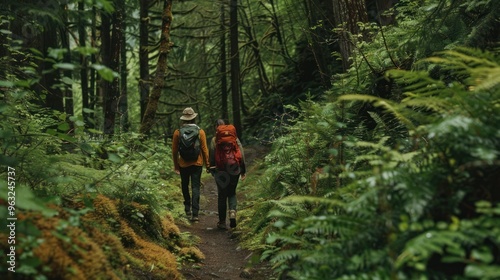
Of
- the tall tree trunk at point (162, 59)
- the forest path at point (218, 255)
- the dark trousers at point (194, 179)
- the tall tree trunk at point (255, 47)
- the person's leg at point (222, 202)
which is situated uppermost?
the tall tree trunk at point (255, 47)

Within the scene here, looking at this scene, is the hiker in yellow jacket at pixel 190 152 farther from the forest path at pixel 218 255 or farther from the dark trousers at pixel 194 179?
the forest path at pixel 218 255

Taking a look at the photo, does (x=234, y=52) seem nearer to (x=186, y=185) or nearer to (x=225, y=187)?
(x=186, y=185)

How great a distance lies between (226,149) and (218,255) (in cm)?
246

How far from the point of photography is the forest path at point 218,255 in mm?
5848

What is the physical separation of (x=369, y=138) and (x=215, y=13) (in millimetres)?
15886

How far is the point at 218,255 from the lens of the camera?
7336mm

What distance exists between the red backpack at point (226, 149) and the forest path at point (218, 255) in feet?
4.56

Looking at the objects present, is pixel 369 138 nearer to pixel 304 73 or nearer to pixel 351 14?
pixel 351 14

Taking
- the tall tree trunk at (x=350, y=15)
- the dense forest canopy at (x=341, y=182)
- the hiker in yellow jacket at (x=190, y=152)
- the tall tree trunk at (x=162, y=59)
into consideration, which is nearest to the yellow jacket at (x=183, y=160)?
the hiker in yellow jacket at (x=190, y=152)

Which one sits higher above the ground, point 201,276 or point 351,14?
point 351,14

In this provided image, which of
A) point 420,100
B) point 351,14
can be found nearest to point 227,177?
point 351,14

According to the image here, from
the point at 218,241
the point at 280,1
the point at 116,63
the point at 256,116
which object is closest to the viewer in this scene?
the point at 218,241

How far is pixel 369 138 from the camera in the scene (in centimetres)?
645

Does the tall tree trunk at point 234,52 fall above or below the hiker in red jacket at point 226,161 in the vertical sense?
above
